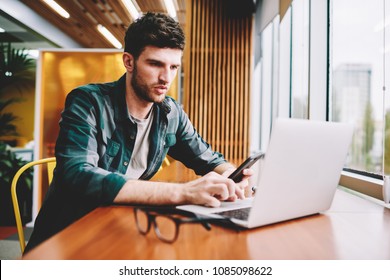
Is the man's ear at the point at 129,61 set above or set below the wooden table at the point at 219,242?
above

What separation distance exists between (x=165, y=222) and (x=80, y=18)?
24.0ft

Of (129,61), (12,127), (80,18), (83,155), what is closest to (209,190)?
(83,155)

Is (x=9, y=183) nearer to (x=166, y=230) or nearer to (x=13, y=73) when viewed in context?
(x=13, y=73)

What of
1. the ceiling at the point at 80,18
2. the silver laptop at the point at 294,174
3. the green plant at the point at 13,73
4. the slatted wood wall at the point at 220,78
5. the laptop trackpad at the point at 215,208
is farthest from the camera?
the ceiling at the point at 80,18

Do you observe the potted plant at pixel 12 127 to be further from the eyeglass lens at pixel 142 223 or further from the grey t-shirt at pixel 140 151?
the eyeglass lens at pixel 142 223

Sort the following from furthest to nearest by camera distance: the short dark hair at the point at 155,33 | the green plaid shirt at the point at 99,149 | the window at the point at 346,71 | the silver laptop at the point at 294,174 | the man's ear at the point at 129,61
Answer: the window at the point at 346,71, the man's ear at the point at 129,61, the short dark hair at the point at 155,33, the green plaid shirt at the point at 99,149, the silver laptop at the point at 294,174

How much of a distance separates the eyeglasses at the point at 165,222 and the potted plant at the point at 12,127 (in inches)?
146

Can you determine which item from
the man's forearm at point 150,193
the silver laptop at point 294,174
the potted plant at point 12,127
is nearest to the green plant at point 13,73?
the potted plant at point 12,127

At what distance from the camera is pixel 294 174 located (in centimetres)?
85

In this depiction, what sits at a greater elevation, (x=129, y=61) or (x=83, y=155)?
(x=129, y=61)

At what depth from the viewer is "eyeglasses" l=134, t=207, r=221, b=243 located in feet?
2.26

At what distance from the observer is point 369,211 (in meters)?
1.18

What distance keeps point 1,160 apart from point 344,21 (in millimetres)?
4241

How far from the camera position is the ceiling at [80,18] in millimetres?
6195
